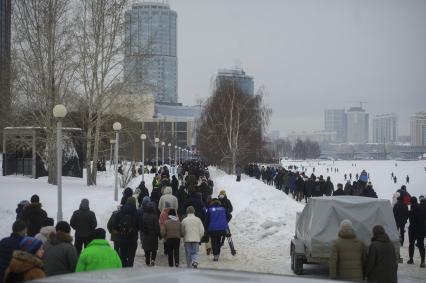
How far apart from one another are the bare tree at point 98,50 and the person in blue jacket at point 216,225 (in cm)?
1970

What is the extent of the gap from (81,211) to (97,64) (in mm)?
23273

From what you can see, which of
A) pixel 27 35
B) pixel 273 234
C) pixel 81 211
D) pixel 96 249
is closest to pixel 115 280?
pixel 96 249

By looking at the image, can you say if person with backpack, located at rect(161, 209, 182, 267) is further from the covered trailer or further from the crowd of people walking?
the covered trailer

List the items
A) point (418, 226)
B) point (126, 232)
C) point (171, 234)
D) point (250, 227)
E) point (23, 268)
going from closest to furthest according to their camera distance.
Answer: point (23, 268)
point (126, 232)
point (171, 234)
point (418, 226)
point (250, 227)

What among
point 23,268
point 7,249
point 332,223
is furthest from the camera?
point 332,223

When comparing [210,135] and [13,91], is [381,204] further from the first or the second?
[210,135]

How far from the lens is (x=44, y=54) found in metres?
33.9

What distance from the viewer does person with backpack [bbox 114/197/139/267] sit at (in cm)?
1315

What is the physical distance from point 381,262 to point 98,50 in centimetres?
2789

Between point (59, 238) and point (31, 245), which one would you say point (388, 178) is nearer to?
point (59, 238)

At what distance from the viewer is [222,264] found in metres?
15.1

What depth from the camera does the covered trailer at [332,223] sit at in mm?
13047

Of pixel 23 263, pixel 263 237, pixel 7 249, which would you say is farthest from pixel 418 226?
pixel 23 263

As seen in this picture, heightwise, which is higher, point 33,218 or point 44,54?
point 44,54
